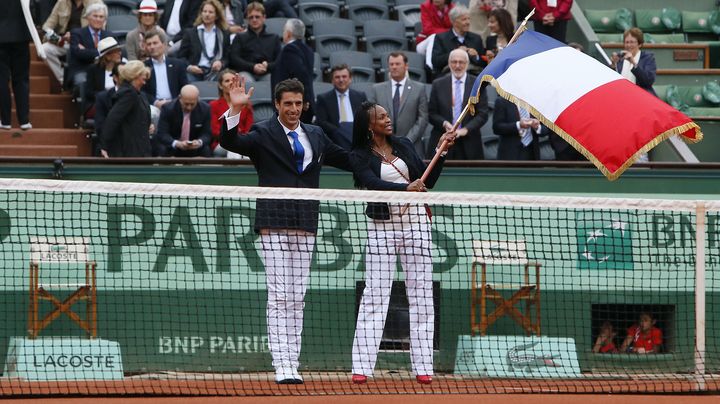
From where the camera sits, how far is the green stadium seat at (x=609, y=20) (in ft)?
60.5

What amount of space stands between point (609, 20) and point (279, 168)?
9352 mm

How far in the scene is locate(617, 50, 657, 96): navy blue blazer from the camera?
14.3 m

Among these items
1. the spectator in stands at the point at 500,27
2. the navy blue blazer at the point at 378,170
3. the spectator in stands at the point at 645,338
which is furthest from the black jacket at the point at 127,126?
the spectator in stands at the point at 645,338

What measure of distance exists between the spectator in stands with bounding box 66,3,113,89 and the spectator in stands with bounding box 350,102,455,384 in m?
5.40

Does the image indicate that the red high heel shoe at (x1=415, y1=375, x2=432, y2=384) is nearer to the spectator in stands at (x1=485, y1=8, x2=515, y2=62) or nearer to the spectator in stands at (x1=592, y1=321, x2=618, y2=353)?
the spectator in stands at (x1=592, y1=321, x2=618, y2=353)

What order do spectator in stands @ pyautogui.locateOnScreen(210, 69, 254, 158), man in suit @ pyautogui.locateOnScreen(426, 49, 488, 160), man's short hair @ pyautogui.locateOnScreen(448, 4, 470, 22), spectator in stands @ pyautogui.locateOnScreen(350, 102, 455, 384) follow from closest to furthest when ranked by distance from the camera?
1. spectator in stands @ pyautogui.locateOnScreen(350, 102, 455, 384)
2. spectator in stands @ pyautogui.locateOnScreen(210, 69, 254, 158)
3. man in suit @ pyautogui.locateOnScreen(426, 49, 488, 160)
4. man's short hair @ pyautogui.locateOnScreen(448, 4, 470, 22)

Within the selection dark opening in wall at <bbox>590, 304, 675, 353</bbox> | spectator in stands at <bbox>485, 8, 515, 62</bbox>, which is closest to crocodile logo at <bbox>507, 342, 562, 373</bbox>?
dark opening in wall at <bbox>590, 304, 675, 353</bbox>

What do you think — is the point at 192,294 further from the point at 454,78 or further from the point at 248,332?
the point at 454,78

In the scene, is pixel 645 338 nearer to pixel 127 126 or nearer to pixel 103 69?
pixel 127 126

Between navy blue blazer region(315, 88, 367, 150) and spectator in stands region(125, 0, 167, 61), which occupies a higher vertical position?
spectator in stands region(125, 0, 167, 61)

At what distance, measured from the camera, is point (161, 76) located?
14.4 metres

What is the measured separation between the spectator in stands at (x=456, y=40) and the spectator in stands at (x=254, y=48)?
5.77 feet

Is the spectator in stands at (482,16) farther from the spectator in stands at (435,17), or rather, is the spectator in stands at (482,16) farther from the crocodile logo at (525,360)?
the crocodile logo at (525,360)

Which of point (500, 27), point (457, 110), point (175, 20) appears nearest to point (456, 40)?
point (500, 27)
